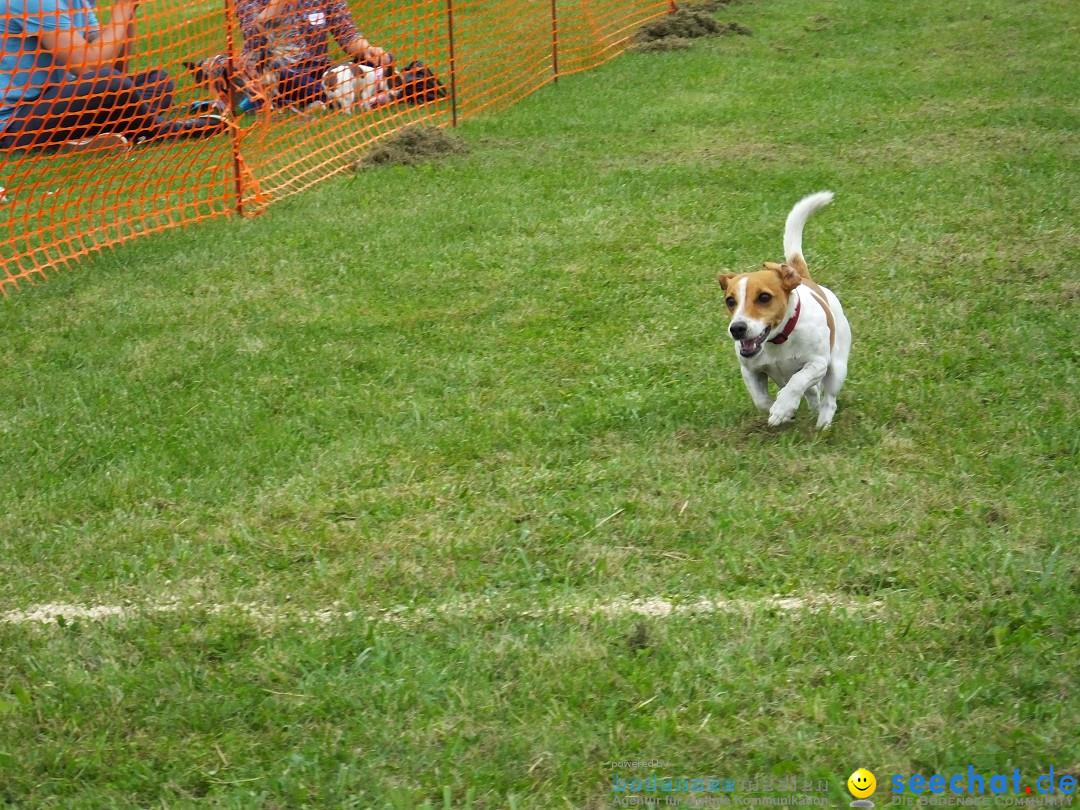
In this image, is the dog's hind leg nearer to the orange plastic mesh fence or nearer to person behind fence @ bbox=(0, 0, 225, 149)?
the orange plastic mesh fence

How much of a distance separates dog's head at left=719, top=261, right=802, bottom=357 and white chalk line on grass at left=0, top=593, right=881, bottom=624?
1473 mm

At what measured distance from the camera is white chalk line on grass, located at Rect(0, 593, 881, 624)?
169 inches

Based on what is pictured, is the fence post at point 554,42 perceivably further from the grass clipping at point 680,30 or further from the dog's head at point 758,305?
the dog's head at point 758,305

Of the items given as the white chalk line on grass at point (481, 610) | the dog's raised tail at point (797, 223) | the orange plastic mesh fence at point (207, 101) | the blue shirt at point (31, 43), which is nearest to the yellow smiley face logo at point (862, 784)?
the white chalk line on grass at point (481, 610)

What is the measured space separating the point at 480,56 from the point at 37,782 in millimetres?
12076

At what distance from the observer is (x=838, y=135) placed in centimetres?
1145

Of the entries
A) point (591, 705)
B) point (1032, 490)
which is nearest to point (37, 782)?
point (591, 705)

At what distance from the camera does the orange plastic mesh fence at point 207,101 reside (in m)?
9.93

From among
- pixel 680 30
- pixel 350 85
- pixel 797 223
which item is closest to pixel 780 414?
pixel 797 223

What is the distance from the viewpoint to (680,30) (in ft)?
53.6

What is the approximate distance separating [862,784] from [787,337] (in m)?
2.72

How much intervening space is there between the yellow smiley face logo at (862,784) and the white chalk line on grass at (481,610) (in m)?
0.94

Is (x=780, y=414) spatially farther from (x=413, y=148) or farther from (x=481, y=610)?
(x=413, y=148)

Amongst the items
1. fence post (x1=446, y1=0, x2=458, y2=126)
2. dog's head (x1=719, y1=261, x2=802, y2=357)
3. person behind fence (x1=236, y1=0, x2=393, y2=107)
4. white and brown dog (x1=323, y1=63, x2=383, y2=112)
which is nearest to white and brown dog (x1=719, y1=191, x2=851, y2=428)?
dog's head (x1=719, y1=261, x2=802, y2=357)
